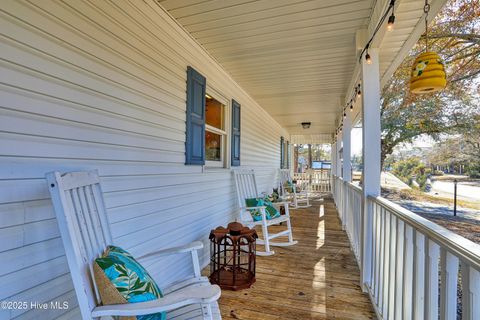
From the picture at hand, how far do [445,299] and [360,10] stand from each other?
2212 millimetres

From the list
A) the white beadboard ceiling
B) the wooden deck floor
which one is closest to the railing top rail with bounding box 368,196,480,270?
the wooden deck floor

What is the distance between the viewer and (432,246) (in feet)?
3.76

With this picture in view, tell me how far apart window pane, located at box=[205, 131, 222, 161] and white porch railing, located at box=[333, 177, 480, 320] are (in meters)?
1.99

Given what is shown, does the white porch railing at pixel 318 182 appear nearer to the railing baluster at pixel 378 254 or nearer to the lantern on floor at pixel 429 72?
the railing baluster at pixel 378 254

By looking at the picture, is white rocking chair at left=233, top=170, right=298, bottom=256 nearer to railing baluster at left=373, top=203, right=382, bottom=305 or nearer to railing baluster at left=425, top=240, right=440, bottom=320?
railing baluster at left=373, top=203, right=382, bottom=305

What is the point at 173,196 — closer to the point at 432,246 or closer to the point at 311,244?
the point at 432,246

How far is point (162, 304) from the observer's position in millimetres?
986

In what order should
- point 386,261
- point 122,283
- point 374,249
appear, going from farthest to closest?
point 374,249
point 386,261
point 122,283

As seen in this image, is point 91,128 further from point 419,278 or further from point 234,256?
point 419,278

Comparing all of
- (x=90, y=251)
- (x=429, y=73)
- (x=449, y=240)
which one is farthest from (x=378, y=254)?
(x=90, y=251)

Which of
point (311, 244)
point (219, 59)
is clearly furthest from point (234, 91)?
point (311, 244)

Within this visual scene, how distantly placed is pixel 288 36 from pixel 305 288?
257 centimetres

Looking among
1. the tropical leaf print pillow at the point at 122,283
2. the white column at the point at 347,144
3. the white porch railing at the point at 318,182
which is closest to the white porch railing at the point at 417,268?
the tropical leaf print pillow at the point at 122,283

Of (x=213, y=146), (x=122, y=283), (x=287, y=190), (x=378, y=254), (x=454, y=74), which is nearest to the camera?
(x=122, y=283)
